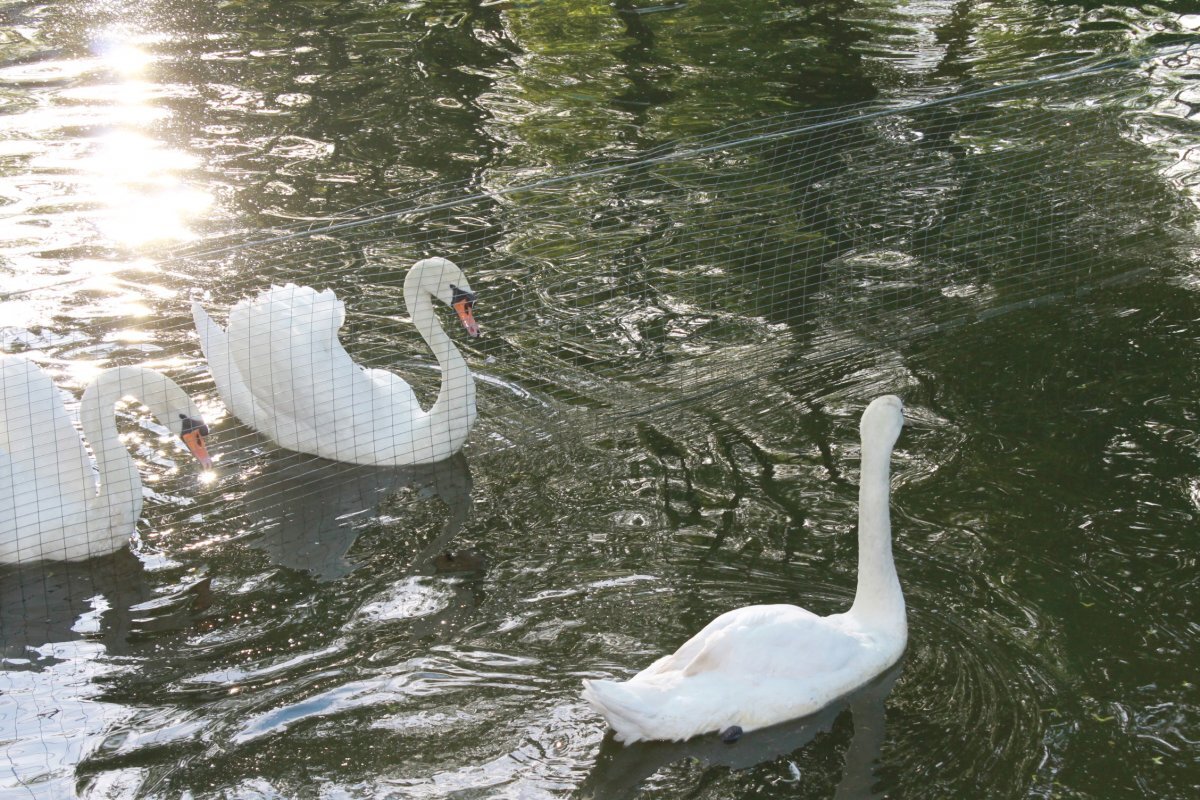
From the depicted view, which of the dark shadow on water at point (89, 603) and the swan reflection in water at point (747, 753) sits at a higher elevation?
the swan reflection in water at point (747, 753)

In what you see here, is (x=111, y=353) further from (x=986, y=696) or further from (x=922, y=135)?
(x=922, y=135)

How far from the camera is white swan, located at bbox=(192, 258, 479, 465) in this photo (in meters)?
7.93

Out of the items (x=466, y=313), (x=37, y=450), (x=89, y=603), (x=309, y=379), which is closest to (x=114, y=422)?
(x=37, y=450)

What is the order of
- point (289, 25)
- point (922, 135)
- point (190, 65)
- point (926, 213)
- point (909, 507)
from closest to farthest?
point (909, 507) → point (926, 213) → point (922, 135) → point (190, 65) → point (289, 25)

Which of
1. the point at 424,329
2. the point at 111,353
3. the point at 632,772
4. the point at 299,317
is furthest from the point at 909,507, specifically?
the point at 111,353

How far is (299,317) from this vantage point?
805cm

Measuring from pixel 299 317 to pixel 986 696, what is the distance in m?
4.52

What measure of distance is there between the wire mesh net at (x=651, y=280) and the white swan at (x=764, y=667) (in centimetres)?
251

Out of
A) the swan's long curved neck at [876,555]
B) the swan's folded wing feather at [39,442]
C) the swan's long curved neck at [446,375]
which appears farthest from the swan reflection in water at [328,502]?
the swan's long curved neck at [876,555]

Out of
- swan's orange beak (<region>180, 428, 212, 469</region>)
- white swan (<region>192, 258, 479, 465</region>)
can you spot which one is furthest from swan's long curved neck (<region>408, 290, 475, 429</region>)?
swan's orange beak (<region>180, 428, 212, 469</region>)

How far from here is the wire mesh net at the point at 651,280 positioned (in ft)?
26.2

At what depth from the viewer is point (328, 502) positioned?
25.2 feet

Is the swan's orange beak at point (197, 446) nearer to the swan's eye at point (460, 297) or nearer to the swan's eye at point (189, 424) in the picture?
the swan's eye at point (189, 424)

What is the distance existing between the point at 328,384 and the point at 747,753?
3.73 m
